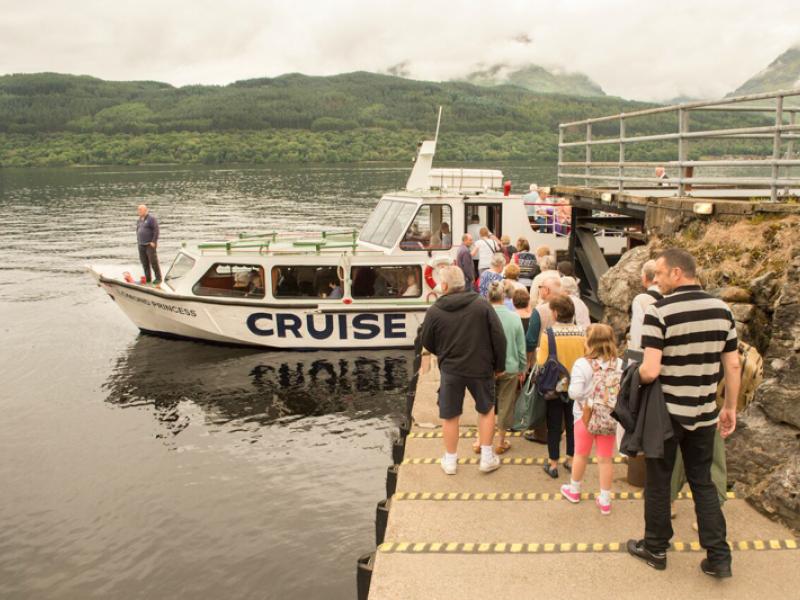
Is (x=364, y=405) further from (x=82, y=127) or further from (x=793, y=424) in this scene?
(x=82, y=127)

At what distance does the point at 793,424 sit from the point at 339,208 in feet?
171

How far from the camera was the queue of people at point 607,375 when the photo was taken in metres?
4.60

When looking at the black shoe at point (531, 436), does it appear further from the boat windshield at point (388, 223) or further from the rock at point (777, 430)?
the boat windshield at point (388, 223)

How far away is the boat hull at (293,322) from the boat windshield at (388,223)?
4.90 ft

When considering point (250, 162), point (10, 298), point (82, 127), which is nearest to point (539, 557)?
point (10, 298)

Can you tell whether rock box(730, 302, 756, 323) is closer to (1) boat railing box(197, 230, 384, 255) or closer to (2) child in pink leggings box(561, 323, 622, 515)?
(2) child in pink leggings box(561, 323, 622, 515)

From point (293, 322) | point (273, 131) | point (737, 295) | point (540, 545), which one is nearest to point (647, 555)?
point (540, 545)

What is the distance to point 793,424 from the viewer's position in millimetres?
5746

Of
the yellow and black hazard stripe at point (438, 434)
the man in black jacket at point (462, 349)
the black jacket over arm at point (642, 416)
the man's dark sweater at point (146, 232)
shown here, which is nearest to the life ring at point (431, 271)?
the man's dark sweater at point (146, 232)

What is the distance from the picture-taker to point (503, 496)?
632cm

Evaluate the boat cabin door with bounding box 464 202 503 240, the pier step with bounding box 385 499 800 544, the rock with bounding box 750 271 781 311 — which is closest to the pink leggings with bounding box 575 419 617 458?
the pier step with bounding box 385 499 800 544

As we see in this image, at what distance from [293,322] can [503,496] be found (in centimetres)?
947

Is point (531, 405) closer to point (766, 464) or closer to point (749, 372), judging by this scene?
point (749, 372)

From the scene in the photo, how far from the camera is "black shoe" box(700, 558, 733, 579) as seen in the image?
4.81 m
